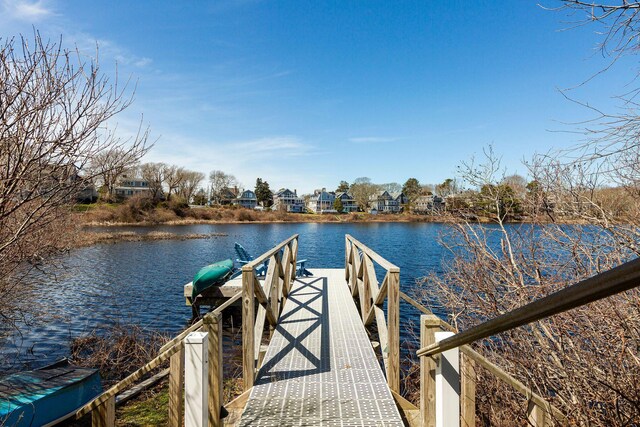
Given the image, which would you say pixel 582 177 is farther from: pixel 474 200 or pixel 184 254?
pixel 184 254

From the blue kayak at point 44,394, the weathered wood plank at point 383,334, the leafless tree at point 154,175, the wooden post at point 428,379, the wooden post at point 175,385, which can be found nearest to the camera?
the wooden post at point 428,379

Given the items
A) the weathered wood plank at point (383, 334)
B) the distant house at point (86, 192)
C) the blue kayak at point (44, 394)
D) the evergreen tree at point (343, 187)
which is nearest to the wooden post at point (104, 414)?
the blue kayak at point (44, 394)

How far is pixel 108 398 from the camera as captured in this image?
10.3ft

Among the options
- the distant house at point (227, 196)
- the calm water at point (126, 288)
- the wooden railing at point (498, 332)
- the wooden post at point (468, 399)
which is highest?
the distant house at point (227, 196)

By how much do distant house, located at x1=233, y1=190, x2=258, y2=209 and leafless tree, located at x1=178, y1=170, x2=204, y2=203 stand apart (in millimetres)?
12984

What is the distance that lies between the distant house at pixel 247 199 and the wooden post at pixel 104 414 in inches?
3609

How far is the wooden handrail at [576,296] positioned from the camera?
0.84 meters

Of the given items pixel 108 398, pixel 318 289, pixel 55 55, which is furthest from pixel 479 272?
pixel 55 55

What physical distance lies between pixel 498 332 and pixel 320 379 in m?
3.00

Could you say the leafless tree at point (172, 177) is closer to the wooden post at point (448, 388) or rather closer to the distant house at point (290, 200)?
the distant house at point (290, 200)

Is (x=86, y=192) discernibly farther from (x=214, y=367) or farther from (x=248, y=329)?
(x=214, y=367)

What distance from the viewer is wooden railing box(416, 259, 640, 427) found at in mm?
901

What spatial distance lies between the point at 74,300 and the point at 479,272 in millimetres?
15020

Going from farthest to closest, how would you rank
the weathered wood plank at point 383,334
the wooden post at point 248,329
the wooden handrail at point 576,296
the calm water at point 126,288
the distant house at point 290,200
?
the distant house at point 290,200 < the calm water at point 126,288 < the weathered wood plank at point 383,334 < the wooden post at point 248,329 < the wooden handrail at point 576,296
